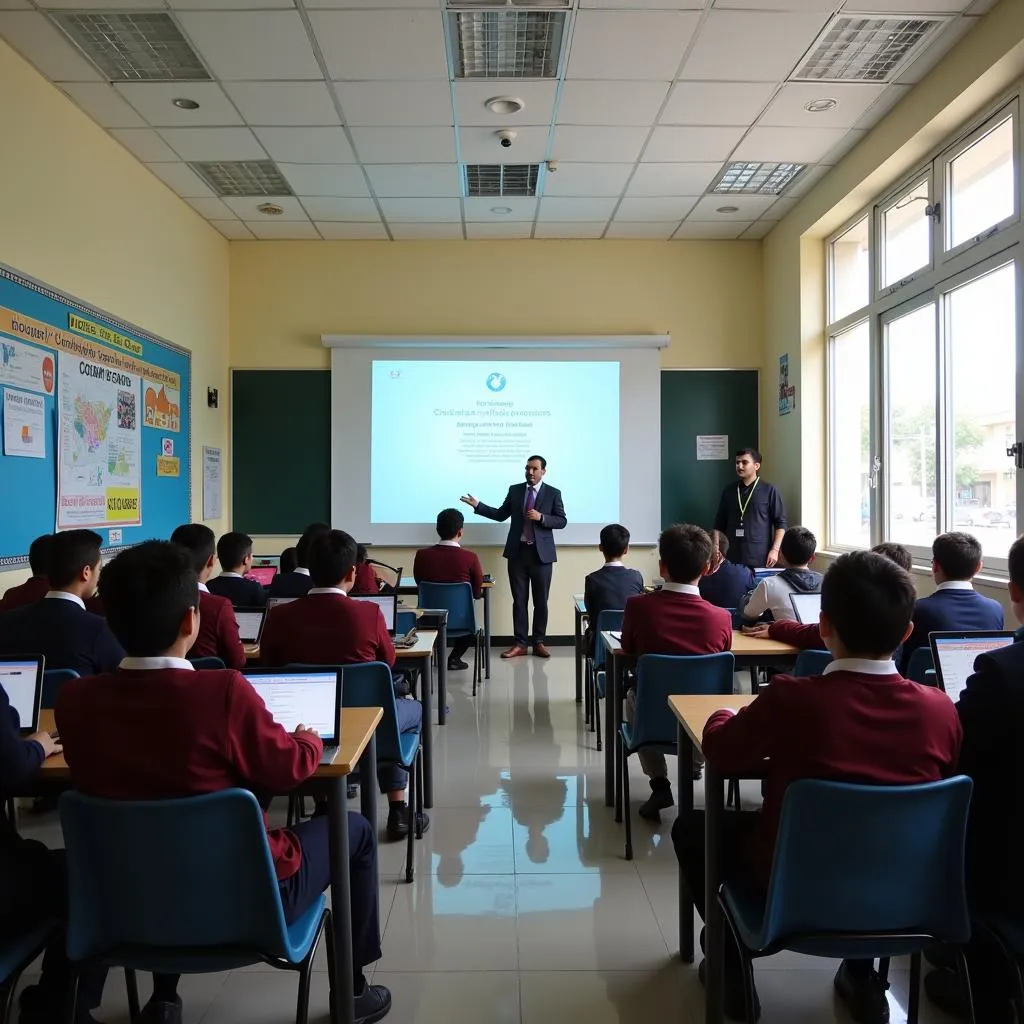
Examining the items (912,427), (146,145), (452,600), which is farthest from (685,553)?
(146,145)

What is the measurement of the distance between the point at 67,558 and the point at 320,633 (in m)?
0.85

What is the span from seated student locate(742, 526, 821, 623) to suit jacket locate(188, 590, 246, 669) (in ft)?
7.37

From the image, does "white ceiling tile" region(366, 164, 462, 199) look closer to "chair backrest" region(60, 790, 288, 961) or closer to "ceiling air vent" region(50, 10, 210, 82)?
"ceiling air vent" region(50, 10, 210, 82)

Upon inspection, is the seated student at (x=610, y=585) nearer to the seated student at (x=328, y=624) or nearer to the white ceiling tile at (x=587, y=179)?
the seated student at (x=328, y=624)

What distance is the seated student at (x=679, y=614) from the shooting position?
9.45 feet

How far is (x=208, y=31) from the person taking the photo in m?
3.71

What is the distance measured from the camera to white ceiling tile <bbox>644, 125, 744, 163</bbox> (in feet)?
15.8

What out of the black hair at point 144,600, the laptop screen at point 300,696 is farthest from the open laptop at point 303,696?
the black hair at point 144,600

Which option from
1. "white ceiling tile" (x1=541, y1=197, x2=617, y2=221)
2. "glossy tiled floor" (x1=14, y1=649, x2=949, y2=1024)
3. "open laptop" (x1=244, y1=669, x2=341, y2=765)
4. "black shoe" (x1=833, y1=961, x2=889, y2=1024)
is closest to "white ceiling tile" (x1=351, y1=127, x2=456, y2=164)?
"white ceiling tile" (x1=541, y1=197, x2=617, y2=221)

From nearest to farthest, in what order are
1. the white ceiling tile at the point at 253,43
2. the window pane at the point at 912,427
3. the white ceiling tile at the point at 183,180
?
the white ceiling tile at the point at 253,43 → the window pane at the point at 912,427 → the white ceiling tile at the point at 183,180

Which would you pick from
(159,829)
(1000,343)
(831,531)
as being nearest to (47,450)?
(159,829)

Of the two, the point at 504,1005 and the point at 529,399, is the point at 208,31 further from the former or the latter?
the point at 504,1005

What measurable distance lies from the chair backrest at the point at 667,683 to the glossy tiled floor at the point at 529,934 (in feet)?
1.57

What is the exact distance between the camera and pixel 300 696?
6.23 ft
